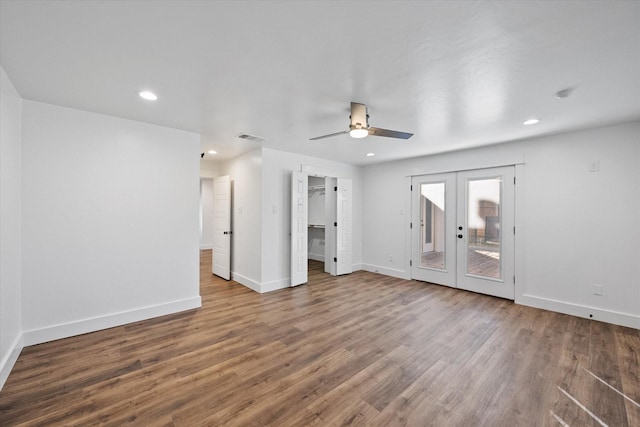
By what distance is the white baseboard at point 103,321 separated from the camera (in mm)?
2789

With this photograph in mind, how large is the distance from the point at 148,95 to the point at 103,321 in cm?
268

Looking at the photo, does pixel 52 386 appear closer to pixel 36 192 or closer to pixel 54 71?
pixel 36 192

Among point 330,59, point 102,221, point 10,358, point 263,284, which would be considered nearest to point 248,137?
point 102,221

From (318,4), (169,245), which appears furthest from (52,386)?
(318,4)

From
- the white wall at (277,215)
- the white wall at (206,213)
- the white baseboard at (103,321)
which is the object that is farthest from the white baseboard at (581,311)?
the white wall at (206,213)

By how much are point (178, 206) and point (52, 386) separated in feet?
7.21

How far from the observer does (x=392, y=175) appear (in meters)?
5.89

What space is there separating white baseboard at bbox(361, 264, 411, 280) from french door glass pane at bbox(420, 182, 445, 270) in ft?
1.41

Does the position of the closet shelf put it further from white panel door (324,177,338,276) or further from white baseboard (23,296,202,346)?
white baseboard (23,296,202,346)

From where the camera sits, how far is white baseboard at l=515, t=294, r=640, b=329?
3.29 meters

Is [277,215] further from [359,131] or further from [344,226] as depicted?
[359,131]

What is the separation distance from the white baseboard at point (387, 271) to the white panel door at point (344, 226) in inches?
18.8

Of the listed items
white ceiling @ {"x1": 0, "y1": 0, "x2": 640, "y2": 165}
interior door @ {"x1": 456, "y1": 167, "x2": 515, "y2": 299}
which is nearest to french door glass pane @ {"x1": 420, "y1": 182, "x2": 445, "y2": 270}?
interior door @ {"x1": 456, "y1": 167, "x2": 515, "y2": 299}

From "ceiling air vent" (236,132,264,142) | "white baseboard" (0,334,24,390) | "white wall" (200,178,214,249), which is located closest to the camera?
"white baseboard" (0,334,24,390)
